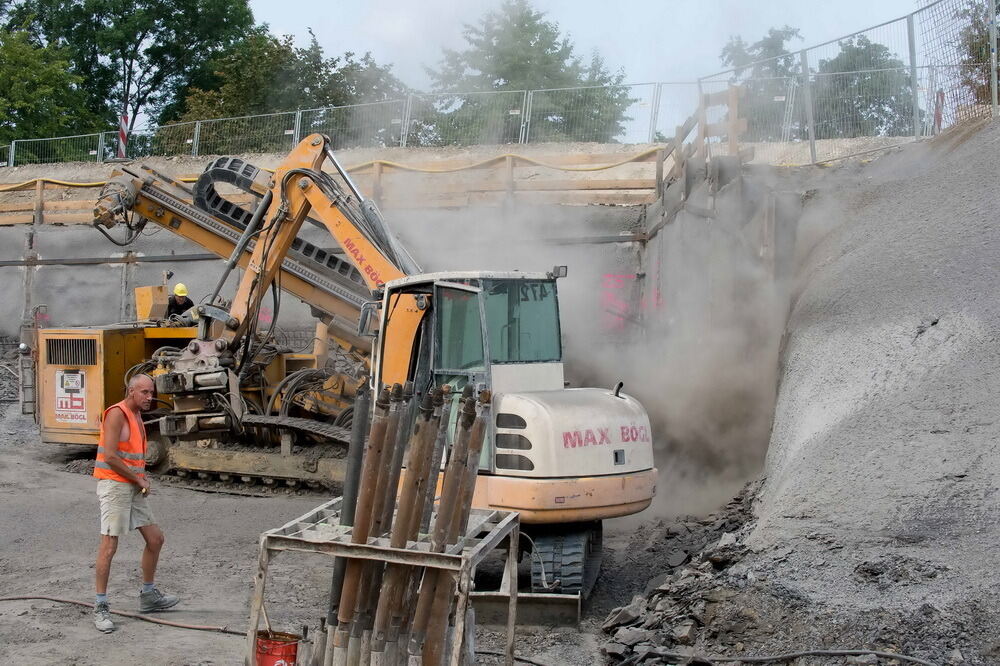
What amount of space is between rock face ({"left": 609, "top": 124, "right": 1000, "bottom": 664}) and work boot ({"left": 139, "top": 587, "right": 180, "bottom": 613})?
127 inches

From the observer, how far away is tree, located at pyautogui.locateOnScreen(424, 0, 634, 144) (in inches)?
877

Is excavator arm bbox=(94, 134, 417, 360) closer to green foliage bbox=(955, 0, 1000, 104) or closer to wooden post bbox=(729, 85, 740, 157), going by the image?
wooden post bbox=(729, 85, 740, 157)

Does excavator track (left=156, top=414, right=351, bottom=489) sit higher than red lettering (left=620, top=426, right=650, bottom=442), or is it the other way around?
red lettering (left=620, top=426, right=650, bottom=442)

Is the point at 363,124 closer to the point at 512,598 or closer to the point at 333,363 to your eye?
the point at 333,363

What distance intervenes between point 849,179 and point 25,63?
28442 millimetres

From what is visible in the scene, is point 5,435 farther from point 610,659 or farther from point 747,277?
point 610,659

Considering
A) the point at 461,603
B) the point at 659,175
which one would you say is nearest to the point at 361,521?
the point at 461,603

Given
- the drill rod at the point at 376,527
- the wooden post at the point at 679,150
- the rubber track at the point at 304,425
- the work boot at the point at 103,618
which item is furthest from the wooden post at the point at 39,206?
the drill rod at the point at 376,527

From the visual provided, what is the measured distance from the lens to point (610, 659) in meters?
5.77

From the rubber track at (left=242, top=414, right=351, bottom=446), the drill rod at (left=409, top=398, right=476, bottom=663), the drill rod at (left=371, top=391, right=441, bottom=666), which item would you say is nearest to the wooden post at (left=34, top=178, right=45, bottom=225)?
the rubber track at (left=242, top=414, right=351, bottom=446)

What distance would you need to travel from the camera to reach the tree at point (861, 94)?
12.2m

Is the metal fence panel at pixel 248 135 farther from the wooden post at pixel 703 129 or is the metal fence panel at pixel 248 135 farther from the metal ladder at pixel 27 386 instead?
the wooden post at pixel 703 129

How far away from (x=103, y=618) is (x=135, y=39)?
112 ft

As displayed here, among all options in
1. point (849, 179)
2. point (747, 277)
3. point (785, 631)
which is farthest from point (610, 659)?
point (849, 179)
